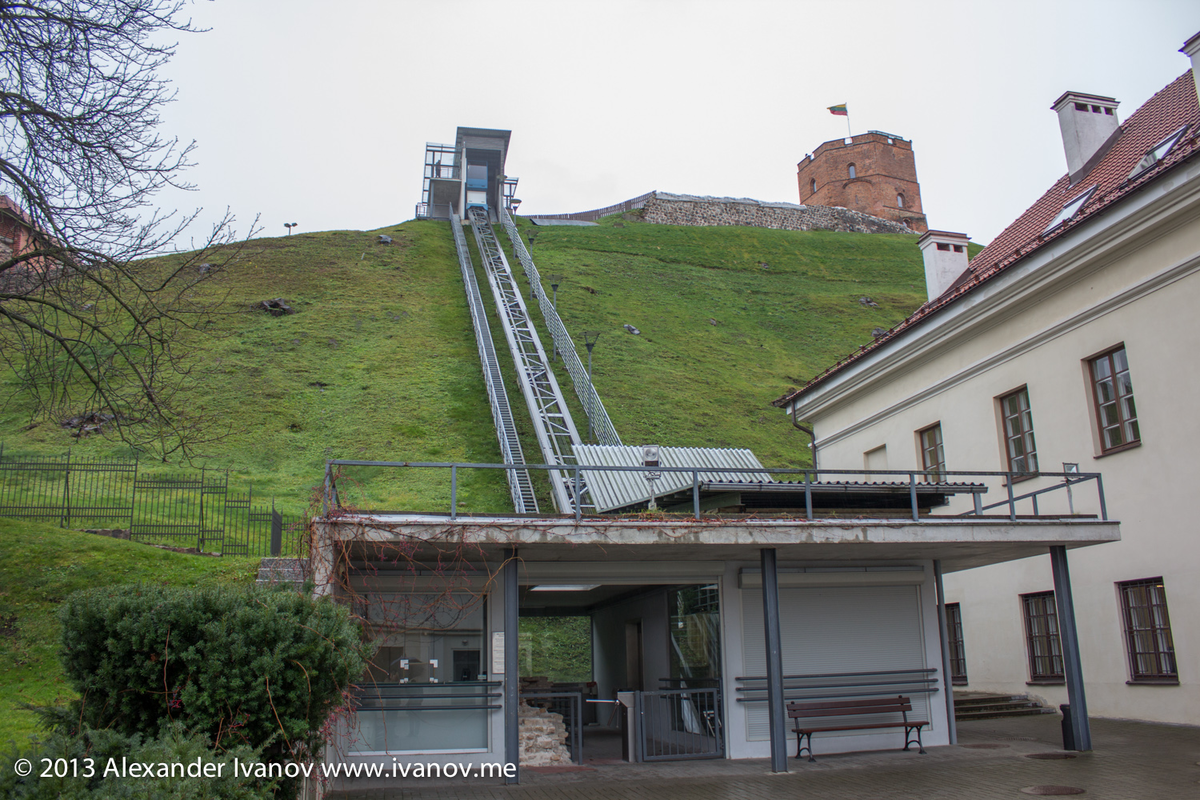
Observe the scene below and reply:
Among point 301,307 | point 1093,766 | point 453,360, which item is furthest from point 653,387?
point 1093,766

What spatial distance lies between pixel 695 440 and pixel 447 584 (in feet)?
60.9

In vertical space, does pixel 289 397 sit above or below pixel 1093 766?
above

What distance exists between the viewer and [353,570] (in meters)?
10.6

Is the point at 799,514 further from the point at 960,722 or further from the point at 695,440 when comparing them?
the point at 695,440

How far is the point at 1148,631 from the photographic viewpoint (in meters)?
13.5

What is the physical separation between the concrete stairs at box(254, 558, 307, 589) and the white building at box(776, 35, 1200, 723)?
932 cm

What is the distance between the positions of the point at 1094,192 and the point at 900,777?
43.4ft

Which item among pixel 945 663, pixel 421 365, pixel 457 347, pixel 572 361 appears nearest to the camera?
pixel 945 663

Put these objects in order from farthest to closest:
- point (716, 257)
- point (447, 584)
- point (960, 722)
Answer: point (716, 257) → point (960, 722) → point (447, 584)

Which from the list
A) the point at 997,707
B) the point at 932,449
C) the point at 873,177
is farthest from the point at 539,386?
the point at 873,177

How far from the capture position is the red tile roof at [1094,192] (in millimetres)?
15375

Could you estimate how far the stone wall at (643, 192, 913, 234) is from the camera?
70.1 metres

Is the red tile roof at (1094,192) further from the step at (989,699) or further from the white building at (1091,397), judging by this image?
the step at (989,699)

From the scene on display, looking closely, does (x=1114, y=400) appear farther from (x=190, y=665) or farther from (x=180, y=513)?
(x=180, y=513)
